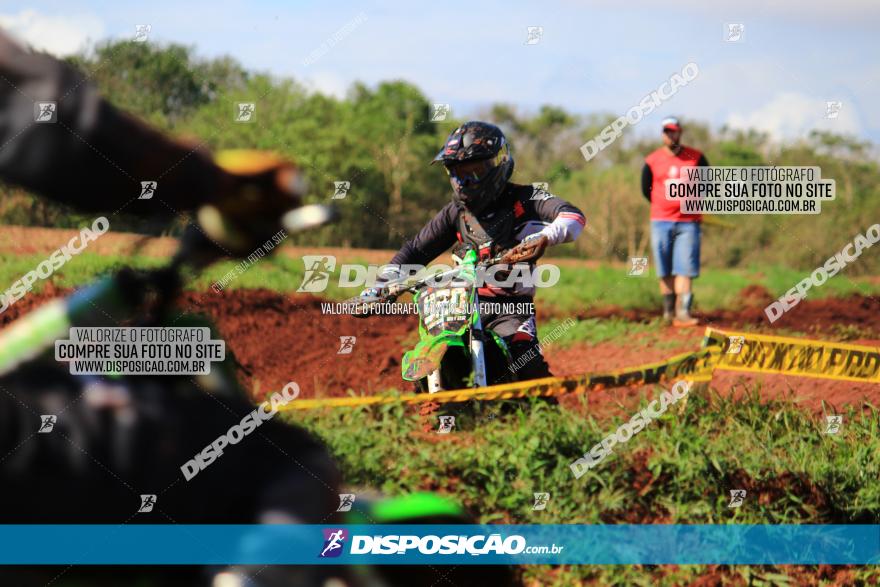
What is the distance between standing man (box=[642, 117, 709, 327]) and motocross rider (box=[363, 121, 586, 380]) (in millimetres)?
4116

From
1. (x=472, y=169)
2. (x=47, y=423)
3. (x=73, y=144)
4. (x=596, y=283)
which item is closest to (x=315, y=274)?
(x=596, y=283)

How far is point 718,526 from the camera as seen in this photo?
203 inches

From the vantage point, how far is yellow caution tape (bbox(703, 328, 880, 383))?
6.01 meters

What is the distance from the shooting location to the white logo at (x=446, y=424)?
5773 millimetres

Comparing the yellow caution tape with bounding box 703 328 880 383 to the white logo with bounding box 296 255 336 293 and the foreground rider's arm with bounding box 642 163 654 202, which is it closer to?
the foreground rider's arm with bounding box 642 163 654 202

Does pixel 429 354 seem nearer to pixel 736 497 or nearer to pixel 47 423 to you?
pixel 736 497

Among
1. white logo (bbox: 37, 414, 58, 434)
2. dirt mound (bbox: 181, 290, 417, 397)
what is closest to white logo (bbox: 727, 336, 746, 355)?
dirt mound (bbox: 181, 290, 417, 397)

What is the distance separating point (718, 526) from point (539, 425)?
118 centimetres

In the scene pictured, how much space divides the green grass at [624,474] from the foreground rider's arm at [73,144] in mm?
4249

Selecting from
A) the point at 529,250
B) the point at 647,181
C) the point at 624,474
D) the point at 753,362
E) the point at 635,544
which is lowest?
the point at 635,544

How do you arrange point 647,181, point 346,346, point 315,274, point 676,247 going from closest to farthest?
1. point 346,346
2. point 315,274
3. point 676,247
4. point 647,181

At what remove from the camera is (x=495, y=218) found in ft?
19.9

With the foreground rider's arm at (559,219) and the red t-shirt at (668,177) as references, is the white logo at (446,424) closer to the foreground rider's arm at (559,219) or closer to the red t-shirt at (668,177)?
the foreground rider's arm at (559,219)

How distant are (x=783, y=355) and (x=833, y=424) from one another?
0.53 metres
